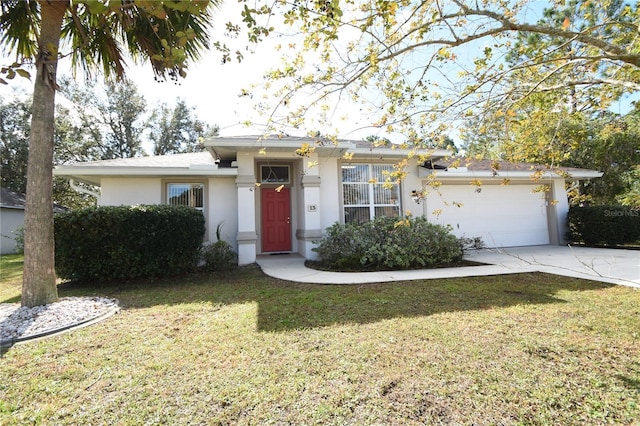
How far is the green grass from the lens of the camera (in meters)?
2.27

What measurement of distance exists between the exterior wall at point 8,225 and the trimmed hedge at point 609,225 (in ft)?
86.7

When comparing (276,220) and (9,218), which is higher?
(9,218)

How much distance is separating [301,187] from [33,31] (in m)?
6.41

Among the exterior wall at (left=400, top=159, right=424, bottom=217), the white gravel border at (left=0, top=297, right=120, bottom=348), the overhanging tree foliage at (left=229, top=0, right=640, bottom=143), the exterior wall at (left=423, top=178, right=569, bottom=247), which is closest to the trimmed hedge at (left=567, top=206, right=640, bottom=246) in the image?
the exterior wall at (left=423, top=178, right=569, bottom=247)

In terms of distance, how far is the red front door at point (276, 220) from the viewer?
10.3m

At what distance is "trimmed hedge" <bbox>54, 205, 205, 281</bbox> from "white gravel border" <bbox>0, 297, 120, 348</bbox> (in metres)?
1.54

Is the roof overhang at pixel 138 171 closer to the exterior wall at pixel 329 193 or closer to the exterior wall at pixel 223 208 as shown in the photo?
the exterior wall at pixel 223 208

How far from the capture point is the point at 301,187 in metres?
9.38

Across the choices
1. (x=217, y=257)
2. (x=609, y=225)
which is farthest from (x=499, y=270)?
(x=609, y=225)

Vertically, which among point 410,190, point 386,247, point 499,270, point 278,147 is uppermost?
point 278,147

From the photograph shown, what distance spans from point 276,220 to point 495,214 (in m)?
8.18

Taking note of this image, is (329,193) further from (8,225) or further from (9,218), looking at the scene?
(9,218)

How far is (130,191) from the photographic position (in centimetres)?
871

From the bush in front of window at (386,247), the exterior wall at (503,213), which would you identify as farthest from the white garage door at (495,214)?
the bush in front of window at (386,247)
